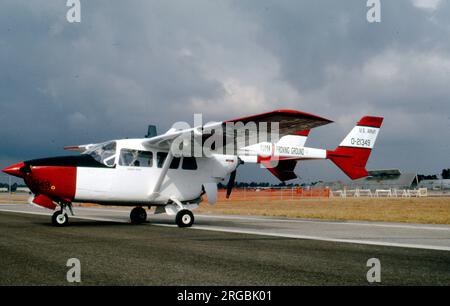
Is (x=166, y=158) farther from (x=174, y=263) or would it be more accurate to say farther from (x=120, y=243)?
(x=174, y=263)

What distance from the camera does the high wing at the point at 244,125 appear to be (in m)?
11.2

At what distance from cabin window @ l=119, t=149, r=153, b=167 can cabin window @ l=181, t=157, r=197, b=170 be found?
3.88 ft

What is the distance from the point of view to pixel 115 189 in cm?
1359

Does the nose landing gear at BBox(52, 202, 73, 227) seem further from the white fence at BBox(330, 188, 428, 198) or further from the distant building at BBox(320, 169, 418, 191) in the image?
the distant building at BBox(320, 169, 418, 191)

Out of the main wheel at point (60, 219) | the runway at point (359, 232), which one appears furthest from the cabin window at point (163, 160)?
the main wheel at point (60, 219)

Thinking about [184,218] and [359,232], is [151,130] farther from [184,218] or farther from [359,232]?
[359,232]

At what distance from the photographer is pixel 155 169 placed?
47.5 ft

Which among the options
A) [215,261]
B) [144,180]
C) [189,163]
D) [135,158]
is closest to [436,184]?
[189,163]

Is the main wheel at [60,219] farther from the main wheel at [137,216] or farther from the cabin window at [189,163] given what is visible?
the cabin window at [189,163]

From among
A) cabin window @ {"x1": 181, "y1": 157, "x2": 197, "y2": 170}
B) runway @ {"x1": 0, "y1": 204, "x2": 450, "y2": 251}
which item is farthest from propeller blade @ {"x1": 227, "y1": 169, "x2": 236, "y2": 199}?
cabin window @ {"x1": 181, "y1": 157, "x2": 197, "y2": 170}

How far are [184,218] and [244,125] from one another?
394 centimetres

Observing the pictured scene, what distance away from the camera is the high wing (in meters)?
11.2
